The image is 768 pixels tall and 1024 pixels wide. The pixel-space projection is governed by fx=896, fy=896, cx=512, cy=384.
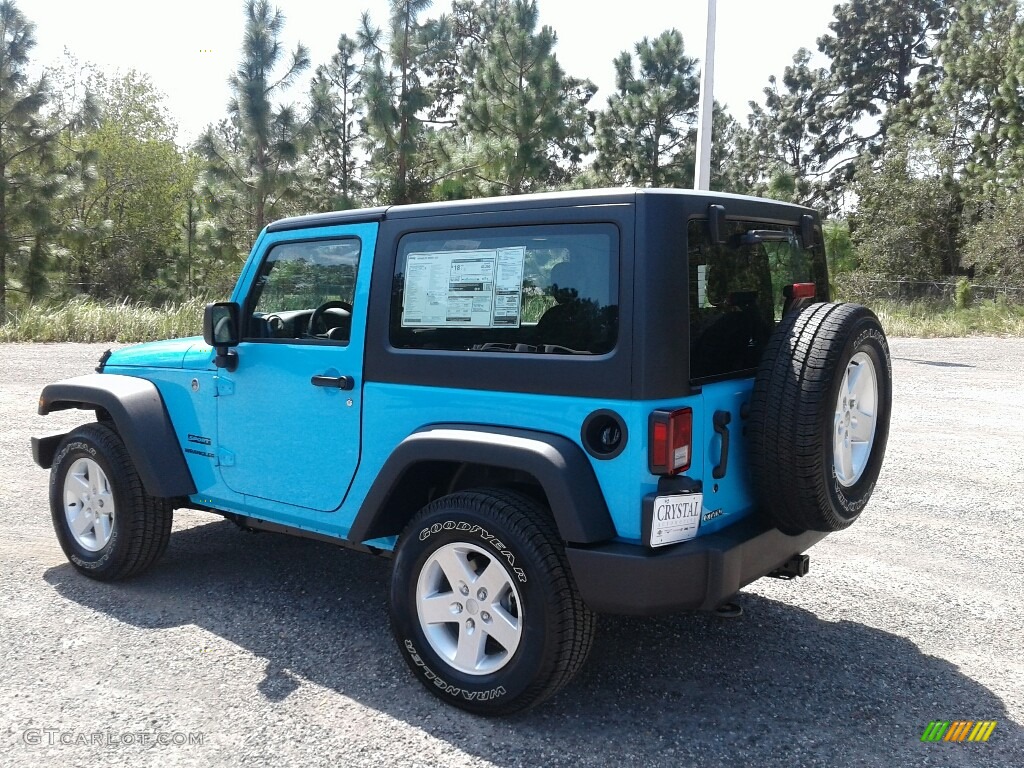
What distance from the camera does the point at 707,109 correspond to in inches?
534

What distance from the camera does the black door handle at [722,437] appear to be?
321cm

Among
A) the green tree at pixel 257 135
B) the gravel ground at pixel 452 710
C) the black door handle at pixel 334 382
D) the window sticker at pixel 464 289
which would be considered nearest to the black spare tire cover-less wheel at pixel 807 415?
the gravel ground at pixel 452 710

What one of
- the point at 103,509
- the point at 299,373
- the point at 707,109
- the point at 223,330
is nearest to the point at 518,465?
the point at 299,373

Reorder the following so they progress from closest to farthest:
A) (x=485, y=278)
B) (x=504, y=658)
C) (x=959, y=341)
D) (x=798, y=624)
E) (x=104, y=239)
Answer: (x=504, y=658) → (x=485, y=278) → (x=798, y=624) → (x=959, y=341) → (x=104, y=239)

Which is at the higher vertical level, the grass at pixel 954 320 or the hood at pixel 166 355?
the hood at pixel 166 355

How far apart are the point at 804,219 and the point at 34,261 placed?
2853 centimetres

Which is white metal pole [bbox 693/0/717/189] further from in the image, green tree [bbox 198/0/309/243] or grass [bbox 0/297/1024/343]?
green tree [bbox 198/0/309/243]

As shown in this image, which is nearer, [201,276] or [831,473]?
[831,473]

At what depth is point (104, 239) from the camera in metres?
30.2

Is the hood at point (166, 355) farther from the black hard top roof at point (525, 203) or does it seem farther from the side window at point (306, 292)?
the black hard top roof at point (525, 203)

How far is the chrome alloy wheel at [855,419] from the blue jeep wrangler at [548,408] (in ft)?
0.04

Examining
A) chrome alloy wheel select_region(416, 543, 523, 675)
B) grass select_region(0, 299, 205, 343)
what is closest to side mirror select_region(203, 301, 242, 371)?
chrome alloy wheel select_region(416, 543, 523, 675)

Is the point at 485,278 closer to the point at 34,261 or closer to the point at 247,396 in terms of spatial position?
the point at 247,396

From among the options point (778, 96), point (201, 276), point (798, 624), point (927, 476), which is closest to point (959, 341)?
point (927, 476)
